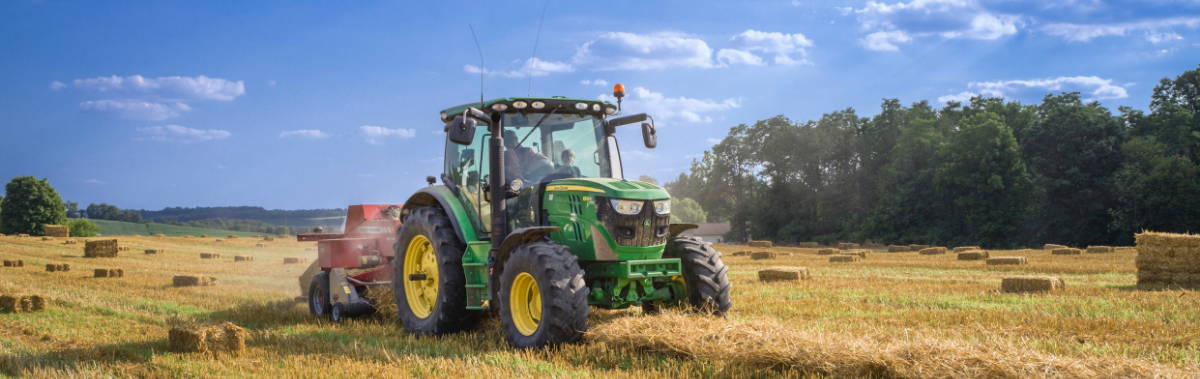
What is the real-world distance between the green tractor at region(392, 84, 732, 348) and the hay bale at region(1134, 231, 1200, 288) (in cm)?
979

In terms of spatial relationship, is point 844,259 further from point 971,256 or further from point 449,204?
point 449,204

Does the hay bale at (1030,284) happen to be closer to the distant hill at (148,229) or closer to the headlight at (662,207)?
the headlight at (662,207)

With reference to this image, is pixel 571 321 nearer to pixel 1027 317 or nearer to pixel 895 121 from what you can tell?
pixel 1027 317

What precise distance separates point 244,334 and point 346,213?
11.8 feet

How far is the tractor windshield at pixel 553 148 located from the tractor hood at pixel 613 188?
36cm

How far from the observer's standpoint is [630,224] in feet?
21.6

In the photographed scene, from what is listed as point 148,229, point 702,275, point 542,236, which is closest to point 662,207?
point 702,275

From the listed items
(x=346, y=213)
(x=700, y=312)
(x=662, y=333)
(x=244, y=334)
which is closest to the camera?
(x=662, y=333)

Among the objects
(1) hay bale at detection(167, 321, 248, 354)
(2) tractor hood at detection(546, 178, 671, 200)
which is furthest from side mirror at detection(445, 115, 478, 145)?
(1) hay bale at detection(167, 321, 248, 354)

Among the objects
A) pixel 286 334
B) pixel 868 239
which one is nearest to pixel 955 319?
pixel 286 334

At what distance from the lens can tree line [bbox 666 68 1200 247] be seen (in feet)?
139

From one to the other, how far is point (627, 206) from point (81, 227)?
70.3 metres

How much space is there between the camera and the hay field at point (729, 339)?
5223 mm

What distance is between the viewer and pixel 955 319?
8.30 metres
